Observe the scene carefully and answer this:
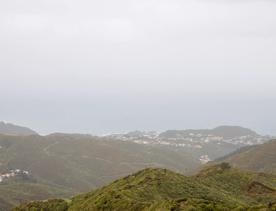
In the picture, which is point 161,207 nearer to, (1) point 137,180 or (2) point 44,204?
(1) point 137,180

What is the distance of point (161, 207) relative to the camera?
73562 mm

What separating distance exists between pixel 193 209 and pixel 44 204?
59651mm

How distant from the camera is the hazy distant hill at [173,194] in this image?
262 feet

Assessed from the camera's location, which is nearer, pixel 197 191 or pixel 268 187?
pixel 197 191

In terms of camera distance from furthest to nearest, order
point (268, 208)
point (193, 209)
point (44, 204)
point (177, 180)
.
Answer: point (44, 204)
point (177, 180)
point (193, 209)
point (268, 208)

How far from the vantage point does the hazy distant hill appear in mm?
79713

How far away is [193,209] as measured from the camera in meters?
69.9

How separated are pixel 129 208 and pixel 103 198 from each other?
48.1 feet

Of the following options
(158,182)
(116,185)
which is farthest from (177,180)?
(116,185)

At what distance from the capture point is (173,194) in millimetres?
99375

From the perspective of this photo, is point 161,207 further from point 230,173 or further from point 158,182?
point 230,173

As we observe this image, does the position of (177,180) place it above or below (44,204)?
above

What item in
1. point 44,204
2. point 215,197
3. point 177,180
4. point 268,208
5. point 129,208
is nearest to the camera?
point 268,208

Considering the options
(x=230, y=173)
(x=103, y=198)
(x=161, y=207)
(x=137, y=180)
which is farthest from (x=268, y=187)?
(x=161, y=207)
